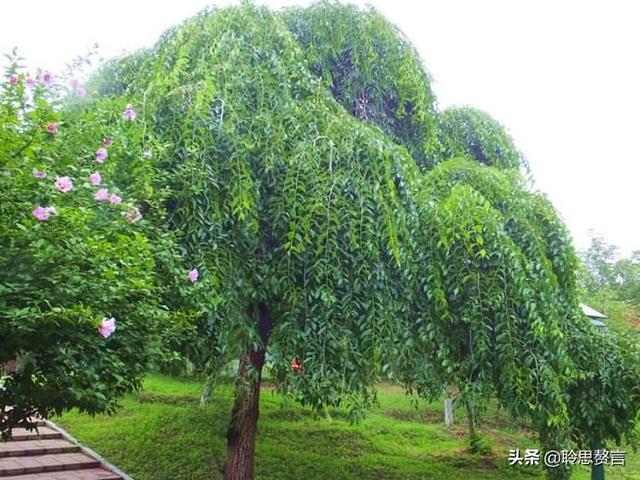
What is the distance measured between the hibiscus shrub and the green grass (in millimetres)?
2765

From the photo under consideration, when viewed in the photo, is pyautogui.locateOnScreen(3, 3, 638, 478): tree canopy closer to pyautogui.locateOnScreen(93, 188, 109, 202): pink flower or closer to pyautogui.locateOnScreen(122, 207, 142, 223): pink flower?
pyautogui.locateOnScreen(122, 207, 142, 223): pink flower

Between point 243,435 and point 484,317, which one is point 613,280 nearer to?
point 484,317

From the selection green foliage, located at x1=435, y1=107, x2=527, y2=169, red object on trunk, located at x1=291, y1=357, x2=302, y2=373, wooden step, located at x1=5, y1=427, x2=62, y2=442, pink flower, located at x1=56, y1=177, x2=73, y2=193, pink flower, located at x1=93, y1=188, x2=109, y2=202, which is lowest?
wooden step, located at x1=5, y1=427, x2=62, y2=442

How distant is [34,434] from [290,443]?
2.99 meters

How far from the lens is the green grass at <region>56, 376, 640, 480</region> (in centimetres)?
587

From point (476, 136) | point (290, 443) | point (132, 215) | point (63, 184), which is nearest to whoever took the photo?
point (63, 184)

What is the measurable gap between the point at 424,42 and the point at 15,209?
4.88m

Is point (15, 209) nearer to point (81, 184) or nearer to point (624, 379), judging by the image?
point (81, 184)

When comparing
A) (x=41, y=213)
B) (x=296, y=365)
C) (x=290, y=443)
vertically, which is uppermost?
(x=41, y=213)

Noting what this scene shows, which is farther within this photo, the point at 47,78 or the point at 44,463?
the point at 44,463

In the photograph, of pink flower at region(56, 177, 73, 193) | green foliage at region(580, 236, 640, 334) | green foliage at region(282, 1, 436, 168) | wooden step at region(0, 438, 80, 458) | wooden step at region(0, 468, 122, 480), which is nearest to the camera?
pink flower at region(56, 177, 73, 193)

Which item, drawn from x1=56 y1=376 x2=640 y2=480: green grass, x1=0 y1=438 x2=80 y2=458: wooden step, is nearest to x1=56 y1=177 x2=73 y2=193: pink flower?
x1=56 y1=376 x2=640 y2=480: green grass

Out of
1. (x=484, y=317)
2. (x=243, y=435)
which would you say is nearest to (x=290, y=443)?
(x=243, y=435)

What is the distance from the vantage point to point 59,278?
2.00 m
